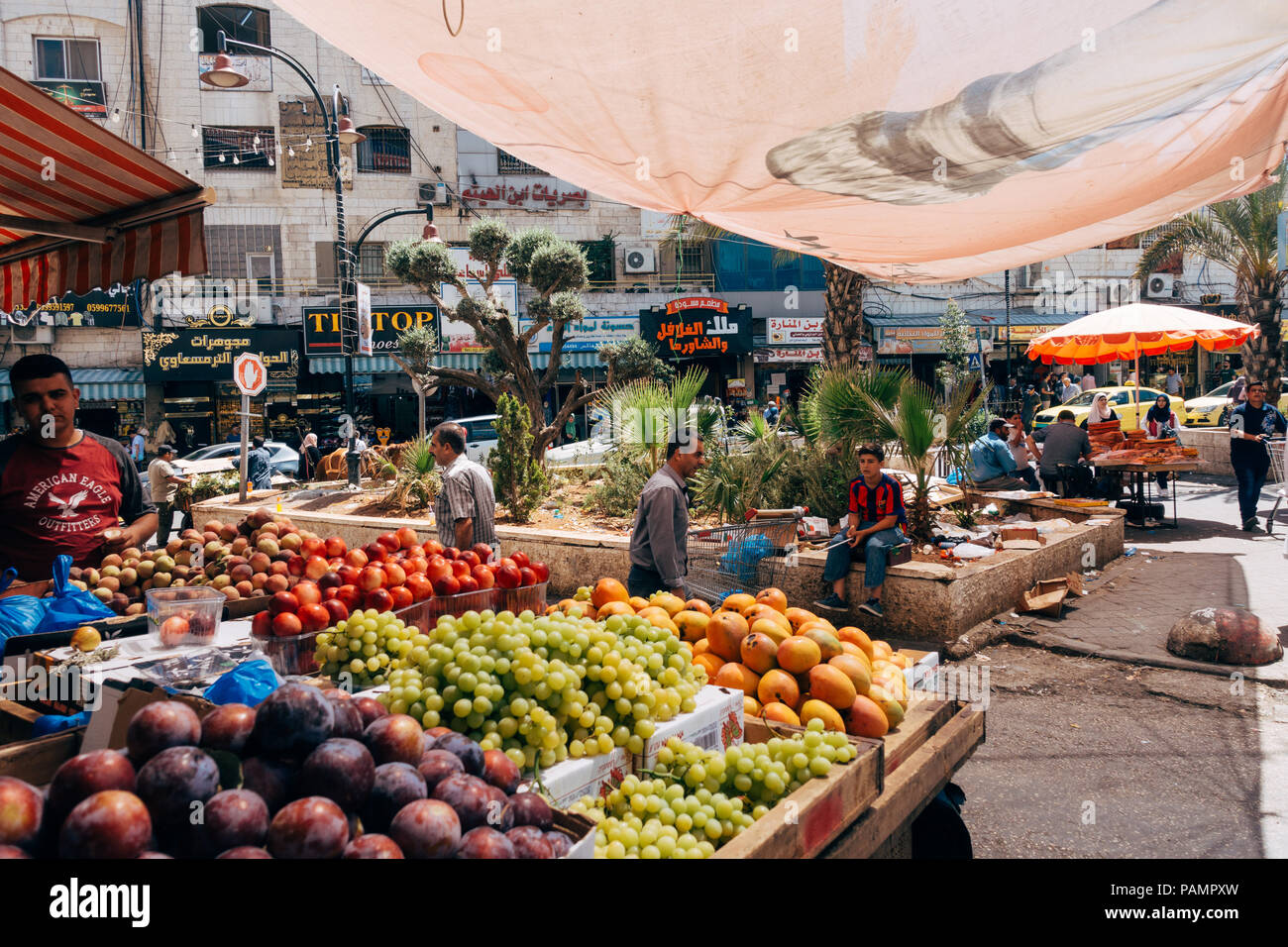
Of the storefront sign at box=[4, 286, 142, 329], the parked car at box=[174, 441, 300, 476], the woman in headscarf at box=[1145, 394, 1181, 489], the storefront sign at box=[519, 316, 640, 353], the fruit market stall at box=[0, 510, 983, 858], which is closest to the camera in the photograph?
the fruit market stall at box=[0, 510, 983, 858]

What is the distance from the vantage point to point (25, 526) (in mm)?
4309

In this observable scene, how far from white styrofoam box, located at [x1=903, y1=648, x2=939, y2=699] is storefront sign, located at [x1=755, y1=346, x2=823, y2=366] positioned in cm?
2711

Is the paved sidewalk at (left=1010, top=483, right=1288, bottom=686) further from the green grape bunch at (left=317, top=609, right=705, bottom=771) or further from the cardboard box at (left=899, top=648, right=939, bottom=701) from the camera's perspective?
the green grape bunch at (left=317, top=609, right=705, bottom=771)

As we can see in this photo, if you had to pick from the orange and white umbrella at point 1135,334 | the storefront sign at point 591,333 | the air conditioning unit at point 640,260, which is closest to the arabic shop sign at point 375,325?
the storefront sign at point 591,333

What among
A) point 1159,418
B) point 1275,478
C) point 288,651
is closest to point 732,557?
point 288,651

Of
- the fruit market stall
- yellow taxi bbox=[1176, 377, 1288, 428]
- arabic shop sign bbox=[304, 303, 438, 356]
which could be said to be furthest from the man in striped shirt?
yellow taxi bbox=[1176, 377, 1288, 428]

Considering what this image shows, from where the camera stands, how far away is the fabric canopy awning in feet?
12.6

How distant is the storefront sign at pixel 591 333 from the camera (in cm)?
2978

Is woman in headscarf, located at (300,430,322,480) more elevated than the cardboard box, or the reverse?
woman in headscarf, located at (300,430,322,480)

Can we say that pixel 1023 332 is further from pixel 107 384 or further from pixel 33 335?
pixel 33 335

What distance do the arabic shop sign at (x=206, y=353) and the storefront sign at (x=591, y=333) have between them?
8.06 meters

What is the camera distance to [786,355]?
30.8m

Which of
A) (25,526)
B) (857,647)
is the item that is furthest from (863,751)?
(25,526)
